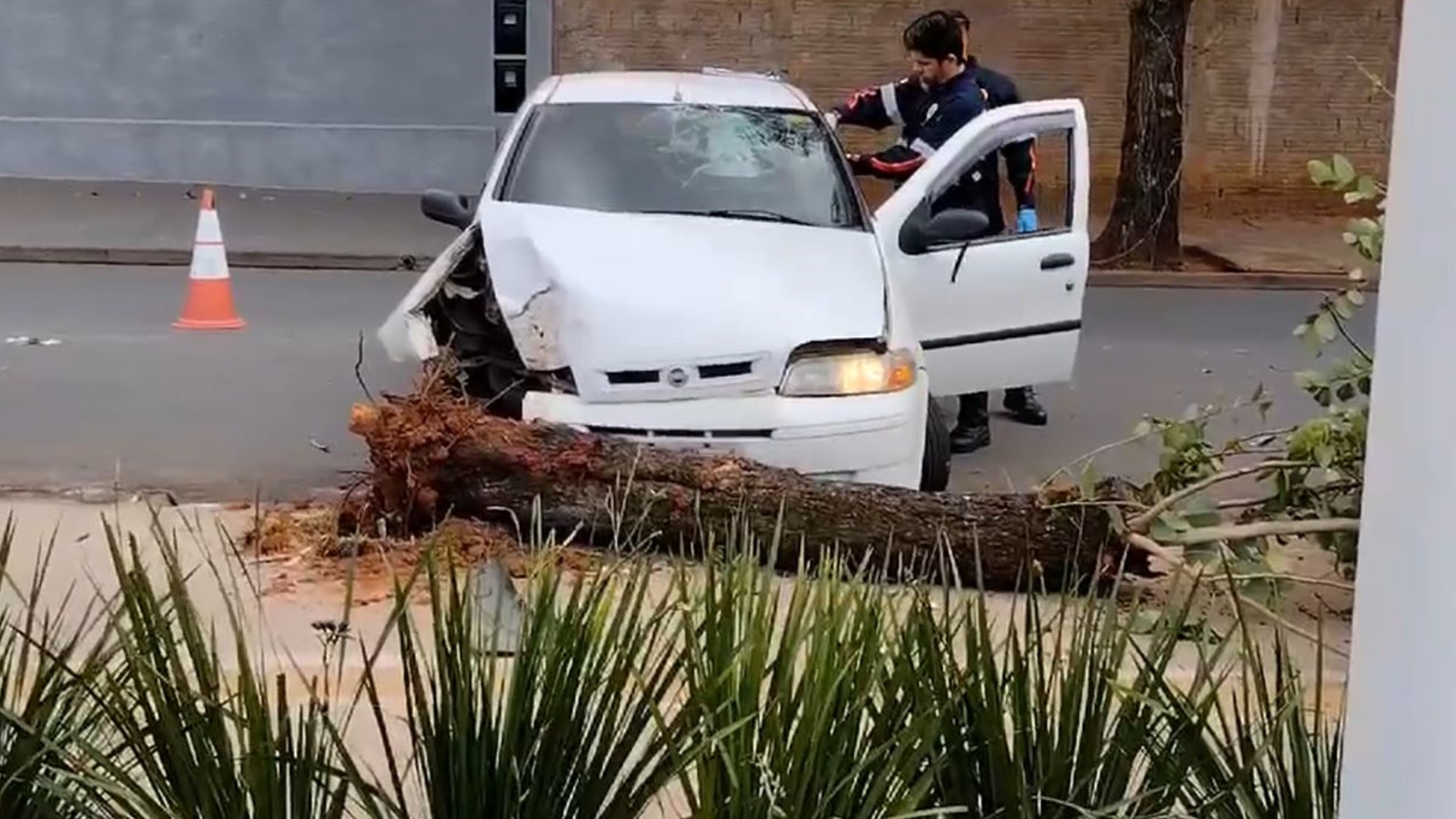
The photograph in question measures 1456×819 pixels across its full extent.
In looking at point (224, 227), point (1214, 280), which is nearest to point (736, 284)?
point (1214, 280)

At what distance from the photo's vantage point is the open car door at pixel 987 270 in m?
7.21

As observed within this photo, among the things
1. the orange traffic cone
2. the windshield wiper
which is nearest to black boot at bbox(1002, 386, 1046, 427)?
the windshield wiper

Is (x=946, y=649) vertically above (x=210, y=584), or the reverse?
(x=946, y=649)

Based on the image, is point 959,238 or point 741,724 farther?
point 959,238

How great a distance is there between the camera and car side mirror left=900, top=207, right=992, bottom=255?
717 centimetres

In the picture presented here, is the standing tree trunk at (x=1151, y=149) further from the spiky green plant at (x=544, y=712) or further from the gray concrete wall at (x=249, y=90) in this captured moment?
the spiky green plant at (x=544, y=712)

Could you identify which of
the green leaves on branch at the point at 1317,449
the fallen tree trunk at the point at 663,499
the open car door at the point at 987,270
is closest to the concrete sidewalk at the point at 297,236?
the open car door at the point at 987,270

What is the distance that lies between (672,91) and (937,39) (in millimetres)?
1288

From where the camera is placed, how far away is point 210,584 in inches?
215

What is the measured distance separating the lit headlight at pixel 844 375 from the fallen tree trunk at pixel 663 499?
1.06 ft

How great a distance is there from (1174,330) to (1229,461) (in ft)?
15.1

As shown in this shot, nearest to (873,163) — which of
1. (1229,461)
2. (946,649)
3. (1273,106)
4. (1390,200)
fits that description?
(1229,461)

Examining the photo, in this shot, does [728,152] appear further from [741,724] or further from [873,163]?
[741,724]

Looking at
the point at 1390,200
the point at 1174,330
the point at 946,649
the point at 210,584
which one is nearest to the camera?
the point at 1390,200
